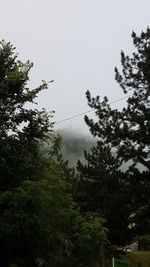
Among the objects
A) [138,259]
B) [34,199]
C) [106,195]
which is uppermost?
[106,195]

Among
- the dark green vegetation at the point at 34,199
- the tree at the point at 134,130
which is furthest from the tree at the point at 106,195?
the dark green vegetation at the point at 34,199

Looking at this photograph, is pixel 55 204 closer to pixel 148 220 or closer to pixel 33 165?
pixel 33 165

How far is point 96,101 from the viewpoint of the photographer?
100.0ft

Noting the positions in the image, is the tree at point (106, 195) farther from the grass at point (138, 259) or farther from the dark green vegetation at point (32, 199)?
the dark green vegetation at point (32, 199)

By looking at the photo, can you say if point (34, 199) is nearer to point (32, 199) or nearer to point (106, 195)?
point (32, 199)

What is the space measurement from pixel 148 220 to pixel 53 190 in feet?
52.0

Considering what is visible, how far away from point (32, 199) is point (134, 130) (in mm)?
15747

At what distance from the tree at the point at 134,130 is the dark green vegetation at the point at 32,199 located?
11.8m

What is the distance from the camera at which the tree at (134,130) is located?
28.6m

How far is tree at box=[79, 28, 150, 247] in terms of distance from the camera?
2862 centimetres

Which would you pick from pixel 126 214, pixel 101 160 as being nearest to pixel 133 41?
pixel 126 214

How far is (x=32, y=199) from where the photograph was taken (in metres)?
13.8

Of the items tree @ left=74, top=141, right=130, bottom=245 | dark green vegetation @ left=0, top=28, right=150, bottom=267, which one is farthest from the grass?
dark green vegetation @ left=0, top=28, right=150, bottom=267

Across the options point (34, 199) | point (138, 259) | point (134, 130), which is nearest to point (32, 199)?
point (34, 199)
